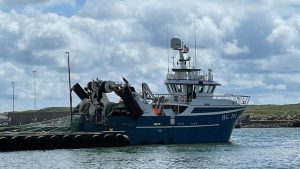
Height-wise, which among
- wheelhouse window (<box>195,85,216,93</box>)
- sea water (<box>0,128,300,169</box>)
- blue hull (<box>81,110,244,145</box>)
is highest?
wheelhouse window (<box>195,85,216,93</box>)

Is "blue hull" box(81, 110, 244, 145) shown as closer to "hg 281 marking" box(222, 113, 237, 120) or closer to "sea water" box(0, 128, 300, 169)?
"hg 281 marking" box(222, 113, 237, 120)

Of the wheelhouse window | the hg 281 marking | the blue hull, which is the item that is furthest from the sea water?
the wheelhouse window

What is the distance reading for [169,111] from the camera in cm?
6153

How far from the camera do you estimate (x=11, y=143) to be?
55.8 m

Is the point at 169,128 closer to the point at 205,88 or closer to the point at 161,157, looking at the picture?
the point at 205,88

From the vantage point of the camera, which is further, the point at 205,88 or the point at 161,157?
the point at 205,88

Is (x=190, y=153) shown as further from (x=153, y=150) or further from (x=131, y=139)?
(x=131, y=139)

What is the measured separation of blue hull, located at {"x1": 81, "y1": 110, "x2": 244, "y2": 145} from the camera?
198 feet

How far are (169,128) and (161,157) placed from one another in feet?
33.2

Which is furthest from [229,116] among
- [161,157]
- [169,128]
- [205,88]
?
[161,157]

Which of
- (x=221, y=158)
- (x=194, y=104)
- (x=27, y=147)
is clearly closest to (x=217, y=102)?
(x=194, y=104)

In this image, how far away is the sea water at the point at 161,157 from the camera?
4625 cm

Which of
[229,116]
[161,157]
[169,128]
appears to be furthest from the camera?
[229,116]

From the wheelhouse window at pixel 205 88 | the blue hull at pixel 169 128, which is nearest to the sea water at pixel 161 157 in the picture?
the blue hull at pixel 169 128
